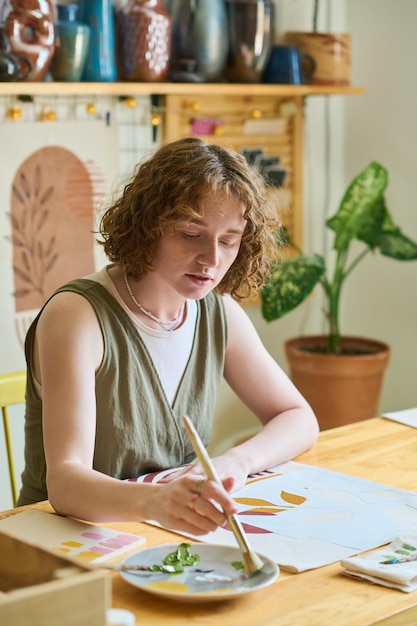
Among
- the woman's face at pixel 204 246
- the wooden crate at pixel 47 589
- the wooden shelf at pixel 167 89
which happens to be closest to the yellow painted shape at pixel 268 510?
the woman's face at pixel 204 246

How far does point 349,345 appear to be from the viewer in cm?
333

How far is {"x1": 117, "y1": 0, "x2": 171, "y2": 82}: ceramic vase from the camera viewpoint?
2791 mm

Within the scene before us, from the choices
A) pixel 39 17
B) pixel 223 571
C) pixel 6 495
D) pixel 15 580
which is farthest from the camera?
pixel 6 495

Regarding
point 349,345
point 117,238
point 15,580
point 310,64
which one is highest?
point 310,64

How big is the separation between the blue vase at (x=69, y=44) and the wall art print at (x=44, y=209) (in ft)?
0.57

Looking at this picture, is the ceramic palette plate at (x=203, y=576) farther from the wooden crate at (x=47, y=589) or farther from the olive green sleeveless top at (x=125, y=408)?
the olive green sleeveless top at (x=125, y=408)

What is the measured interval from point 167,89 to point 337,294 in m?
0.88

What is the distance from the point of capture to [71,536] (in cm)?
140

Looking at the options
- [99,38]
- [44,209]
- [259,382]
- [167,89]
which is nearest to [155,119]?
[167,89]

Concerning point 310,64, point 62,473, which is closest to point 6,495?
point 62,473

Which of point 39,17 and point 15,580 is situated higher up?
point 39,17

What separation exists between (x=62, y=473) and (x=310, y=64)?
2.15 m

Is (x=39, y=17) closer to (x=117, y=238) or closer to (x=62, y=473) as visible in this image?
(x=117, y=238)

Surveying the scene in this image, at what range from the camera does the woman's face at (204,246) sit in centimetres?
166
